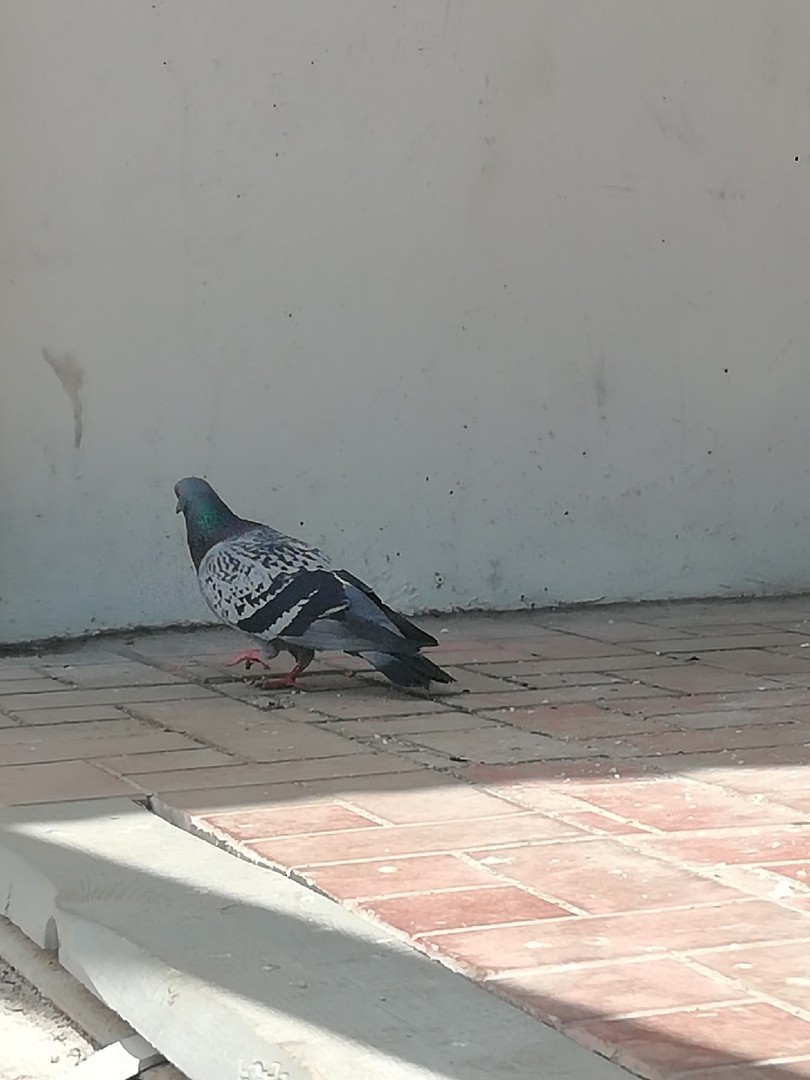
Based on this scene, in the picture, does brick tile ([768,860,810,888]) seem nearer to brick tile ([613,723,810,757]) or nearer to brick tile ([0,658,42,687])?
brick tile ([613,723,810,757])

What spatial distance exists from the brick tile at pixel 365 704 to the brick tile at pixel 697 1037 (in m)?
2.03

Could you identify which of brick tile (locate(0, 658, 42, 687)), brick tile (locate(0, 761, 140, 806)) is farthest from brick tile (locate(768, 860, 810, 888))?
brick tile (locate(0, 658, 42, 687))

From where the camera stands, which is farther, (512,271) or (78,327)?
(512,271)

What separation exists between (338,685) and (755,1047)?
2579mm

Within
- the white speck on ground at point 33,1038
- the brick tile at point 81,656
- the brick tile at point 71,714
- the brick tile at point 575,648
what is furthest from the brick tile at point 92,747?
the brick tile at point 575,648

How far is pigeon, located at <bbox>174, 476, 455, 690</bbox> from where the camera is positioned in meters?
4.25

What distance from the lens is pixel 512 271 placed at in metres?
5.73

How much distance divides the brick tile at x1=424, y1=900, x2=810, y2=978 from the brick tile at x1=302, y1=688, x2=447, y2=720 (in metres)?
1.62

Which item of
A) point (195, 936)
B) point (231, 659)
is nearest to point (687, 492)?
point (231, 659)

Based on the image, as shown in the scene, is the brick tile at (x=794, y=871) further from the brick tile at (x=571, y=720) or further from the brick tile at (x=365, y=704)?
the brick tile at (x=365, y=704)

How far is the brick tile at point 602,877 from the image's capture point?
2.74 metres

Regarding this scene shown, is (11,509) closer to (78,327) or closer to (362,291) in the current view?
(78,327)

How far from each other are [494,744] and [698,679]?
1007 mm


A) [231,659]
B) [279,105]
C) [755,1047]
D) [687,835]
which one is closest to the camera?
[755,1047]
